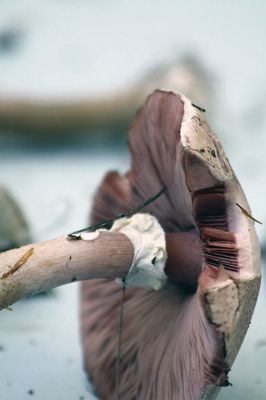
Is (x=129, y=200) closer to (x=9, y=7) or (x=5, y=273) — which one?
(x=5, y=273)

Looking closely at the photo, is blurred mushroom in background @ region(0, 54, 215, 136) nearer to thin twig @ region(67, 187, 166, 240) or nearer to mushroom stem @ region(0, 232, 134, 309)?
thin twig @ region(67, 187, 166, 240)

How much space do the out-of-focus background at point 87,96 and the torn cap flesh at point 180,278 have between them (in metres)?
0.13

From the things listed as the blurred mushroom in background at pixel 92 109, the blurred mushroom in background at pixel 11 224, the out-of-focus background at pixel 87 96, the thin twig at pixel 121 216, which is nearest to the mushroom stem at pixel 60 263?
the thin twig at pixel 121 216

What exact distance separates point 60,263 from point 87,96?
43.1 inches

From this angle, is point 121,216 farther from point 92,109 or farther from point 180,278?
point 92,109

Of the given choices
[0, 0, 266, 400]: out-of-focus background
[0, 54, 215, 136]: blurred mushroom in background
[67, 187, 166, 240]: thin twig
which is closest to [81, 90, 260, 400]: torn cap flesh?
[67, 187, 166, 240]: thin twig

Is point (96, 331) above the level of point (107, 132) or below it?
below

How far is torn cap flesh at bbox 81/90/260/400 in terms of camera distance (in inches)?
34.1

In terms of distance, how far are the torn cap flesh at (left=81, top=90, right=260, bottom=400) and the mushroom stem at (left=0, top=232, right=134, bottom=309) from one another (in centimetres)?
10

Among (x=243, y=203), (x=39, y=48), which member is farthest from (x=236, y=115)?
(x=243, y=203)

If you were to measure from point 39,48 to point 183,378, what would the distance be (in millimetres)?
1490

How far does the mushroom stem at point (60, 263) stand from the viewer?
37.9 inches

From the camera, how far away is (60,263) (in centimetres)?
101

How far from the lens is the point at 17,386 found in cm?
117
